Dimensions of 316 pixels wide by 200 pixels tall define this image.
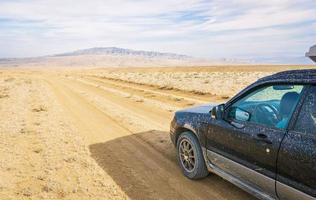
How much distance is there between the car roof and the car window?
0.25 feet

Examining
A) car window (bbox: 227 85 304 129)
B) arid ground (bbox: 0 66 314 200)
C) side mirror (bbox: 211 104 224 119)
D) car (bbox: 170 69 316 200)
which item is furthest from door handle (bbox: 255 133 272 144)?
arid ground (bbox: 0 66 314 200)

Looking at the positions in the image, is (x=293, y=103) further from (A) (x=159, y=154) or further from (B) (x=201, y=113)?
(A) (x=159, y=154)

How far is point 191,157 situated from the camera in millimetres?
5340

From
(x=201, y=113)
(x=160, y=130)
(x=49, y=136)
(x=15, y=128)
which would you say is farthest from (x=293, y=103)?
(x=15, y=128)

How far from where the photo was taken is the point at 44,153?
6855 millimetres

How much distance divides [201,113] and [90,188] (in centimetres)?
213

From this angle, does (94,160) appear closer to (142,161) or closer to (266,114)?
(142,161)

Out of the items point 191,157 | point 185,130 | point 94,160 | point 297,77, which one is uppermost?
point 297,77

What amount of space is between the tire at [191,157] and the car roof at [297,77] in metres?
1.68

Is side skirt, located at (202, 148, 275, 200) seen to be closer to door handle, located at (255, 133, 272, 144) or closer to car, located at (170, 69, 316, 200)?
car, located at (170, 69, 316, 200)

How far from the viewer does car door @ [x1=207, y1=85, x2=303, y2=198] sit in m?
3.65

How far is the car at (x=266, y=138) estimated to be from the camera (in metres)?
3.30

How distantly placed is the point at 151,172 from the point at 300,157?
3037mm

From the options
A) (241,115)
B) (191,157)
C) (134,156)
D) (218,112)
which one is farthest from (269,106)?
(134,156)
